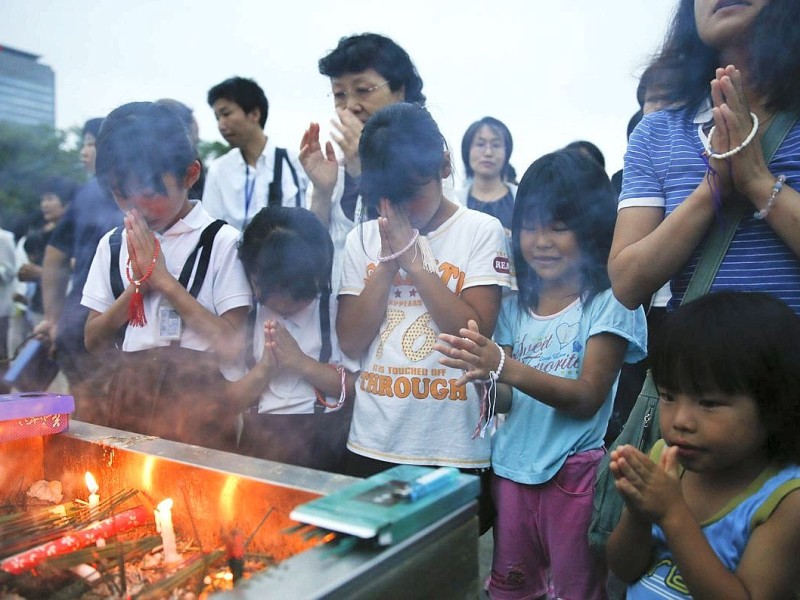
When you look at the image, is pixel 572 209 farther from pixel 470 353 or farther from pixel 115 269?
pixel 115 269

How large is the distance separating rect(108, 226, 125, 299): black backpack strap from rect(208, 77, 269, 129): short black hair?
60.2 inches

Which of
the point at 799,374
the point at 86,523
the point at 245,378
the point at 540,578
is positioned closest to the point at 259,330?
the point at 245,378

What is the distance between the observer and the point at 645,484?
51.0 inches

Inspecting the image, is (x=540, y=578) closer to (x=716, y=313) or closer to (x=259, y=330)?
(x=716, y=313)

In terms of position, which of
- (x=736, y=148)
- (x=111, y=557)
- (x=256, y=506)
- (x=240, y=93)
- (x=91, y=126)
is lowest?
(x=111, y=557)

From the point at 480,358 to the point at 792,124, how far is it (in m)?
0.88

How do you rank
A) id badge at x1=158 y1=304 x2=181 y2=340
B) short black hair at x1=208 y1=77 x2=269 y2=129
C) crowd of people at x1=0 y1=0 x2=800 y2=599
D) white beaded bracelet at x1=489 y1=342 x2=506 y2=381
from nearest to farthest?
crowd of people at x1=0 y1=0 x2=800 y2=599 < white beaded bracelet at x1=489 y1=342 x2=506 y2=381 < id badge at x1=158 y1=304 x2=181 y2=340 < short black hair at x1=208 y1=77 x2=269 y2=129

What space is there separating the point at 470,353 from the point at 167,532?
0.80 m

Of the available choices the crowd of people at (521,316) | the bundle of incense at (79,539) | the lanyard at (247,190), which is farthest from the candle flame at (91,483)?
the lanyard at (247,190)

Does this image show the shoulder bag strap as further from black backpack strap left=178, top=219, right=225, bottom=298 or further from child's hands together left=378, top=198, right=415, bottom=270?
black backpack strap left=178, top=219, right=225, bottom=298

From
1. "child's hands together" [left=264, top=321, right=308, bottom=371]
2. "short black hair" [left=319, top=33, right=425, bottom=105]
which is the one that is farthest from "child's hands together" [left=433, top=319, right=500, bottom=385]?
"short black hair" [left=319, top=33, right=425, bottom=105]

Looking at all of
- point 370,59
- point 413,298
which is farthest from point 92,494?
point 370,59

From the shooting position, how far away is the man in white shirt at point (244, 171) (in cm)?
340

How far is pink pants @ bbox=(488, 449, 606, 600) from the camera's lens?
1897mm
